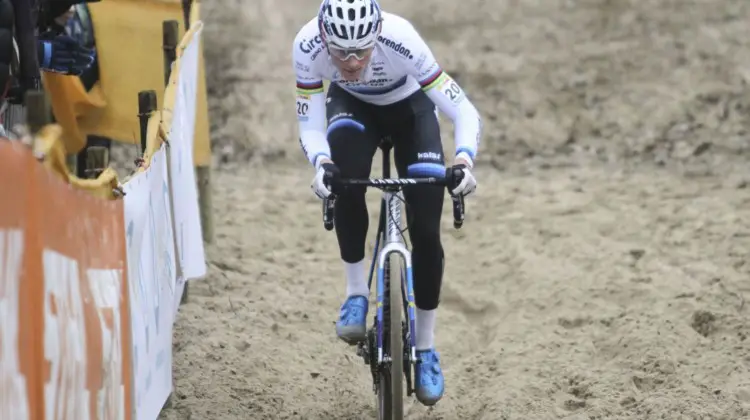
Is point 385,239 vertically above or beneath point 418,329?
above

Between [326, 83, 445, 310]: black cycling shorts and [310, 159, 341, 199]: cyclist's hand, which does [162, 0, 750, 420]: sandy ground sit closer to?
[326, 83, 445, 310]: black cycling shorts

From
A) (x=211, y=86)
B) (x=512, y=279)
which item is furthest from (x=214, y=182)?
(x=512, y=279)

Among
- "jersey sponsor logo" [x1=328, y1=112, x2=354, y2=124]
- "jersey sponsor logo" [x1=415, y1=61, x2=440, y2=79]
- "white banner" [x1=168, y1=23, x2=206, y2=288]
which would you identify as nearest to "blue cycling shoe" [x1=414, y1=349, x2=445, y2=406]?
"jersey sponsor logo" [x1=328, y1=112, x2=354, y2=124]

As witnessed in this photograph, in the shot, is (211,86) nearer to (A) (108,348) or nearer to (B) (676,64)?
(B) (676,64)

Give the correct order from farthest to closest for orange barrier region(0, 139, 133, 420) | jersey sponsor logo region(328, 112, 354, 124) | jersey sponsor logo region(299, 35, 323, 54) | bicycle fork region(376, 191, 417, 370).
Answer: jersey sponsor logo region(328, 112, 354, 124) < jersey sponsor logo region(299, 35, 323, 54) < bicycle fork region(376, 191, 417, 370) < orange barrier region(0, 139, 133, 420)

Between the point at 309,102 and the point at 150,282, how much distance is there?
1243 millimetres

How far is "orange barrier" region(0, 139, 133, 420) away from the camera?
3.10m

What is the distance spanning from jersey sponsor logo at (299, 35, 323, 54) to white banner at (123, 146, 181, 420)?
36.1 inches

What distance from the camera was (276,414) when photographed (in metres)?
6.25

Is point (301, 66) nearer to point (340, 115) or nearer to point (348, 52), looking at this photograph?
point (340, 115)

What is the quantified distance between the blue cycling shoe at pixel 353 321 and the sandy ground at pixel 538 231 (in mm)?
714

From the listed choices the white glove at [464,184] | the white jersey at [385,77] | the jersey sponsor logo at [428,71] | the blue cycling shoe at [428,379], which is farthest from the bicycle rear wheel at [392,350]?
the jersey sponsor logo at [428,71]

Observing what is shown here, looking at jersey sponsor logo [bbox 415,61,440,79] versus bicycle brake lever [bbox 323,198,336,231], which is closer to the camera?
bicycle brake lever [bbox 323,198,336,231]

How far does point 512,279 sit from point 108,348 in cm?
472
